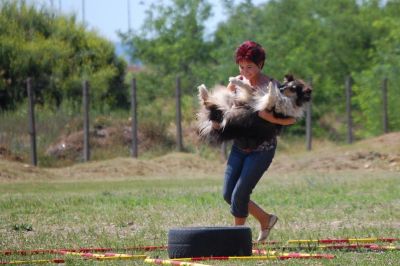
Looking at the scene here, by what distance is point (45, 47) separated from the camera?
43.3 metres

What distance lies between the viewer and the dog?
34.3 feet

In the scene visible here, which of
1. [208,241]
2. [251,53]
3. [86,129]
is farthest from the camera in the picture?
[86,129]

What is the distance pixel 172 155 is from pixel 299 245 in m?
22.7

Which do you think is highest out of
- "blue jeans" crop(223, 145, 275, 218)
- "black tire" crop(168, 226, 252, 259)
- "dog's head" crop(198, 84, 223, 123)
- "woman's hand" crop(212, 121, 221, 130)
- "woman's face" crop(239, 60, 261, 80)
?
"woman's face" crop(239, 60, 261, 80)

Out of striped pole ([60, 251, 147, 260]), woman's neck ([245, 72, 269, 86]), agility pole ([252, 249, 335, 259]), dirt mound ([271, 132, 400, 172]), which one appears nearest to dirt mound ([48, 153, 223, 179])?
dirt mound ([271, 132, 400, 172])

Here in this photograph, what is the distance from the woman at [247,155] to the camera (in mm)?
10711

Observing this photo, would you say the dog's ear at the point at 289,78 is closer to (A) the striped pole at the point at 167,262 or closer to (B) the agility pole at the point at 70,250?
(B) the agility pole at the point at 70,250

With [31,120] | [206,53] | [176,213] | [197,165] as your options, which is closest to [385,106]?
[197,165]

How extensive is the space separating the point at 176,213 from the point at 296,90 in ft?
16.9

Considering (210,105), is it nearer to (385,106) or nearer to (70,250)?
(70,250)

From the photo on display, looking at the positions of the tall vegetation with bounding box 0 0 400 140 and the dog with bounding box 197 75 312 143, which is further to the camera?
the tall vegetation with bounding box 0 0 400 140

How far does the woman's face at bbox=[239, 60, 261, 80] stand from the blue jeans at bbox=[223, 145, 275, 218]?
74 cm

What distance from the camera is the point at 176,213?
50.5 feet

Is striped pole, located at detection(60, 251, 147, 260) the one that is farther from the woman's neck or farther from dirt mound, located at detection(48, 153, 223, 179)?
dirt mound, located at detection(48, 153, 223, 179)
